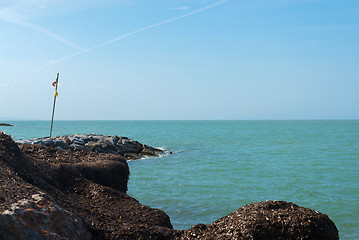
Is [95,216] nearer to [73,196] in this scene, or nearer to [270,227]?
[73,196]

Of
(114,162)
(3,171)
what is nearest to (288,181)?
(114,162)

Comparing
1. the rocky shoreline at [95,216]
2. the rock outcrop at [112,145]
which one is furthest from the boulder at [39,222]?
the rock outcrop at [112,145]

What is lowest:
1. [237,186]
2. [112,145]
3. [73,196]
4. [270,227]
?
[237,186]

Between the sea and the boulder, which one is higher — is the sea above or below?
below

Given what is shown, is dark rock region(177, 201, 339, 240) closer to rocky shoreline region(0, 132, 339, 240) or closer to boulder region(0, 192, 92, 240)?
rocky shoreline region(0, 132, 339, 240)

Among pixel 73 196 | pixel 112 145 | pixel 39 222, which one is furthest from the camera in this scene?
pixel 112 145

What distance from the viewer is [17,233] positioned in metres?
4.69

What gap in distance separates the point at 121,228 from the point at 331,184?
20.4 m

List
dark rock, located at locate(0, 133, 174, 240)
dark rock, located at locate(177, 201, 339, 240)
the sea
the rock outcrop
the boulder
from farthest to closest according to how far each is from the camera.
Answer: the rock outcrop
the sea
dark rock, located at locate(177, 201, 339, 240)
dark rock, located at locate(0, 133, 174, 240)
the boulder

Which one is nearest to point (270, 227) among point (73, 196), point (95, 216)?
point (95, 216)

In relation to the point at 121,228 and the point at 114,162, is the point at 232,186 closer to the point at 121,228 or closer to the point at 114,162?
the point at 114,162

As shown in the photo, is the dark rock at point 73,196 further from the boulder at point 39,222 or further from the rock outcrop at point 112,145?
the rock outcrop at point 112,145

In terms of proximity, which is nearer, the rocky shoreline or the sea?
the rocky shoreline

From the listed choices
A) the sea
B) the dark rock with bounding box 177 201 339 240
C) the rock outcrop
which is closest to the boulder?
the dark rock with bounding box 177 201 339 240
